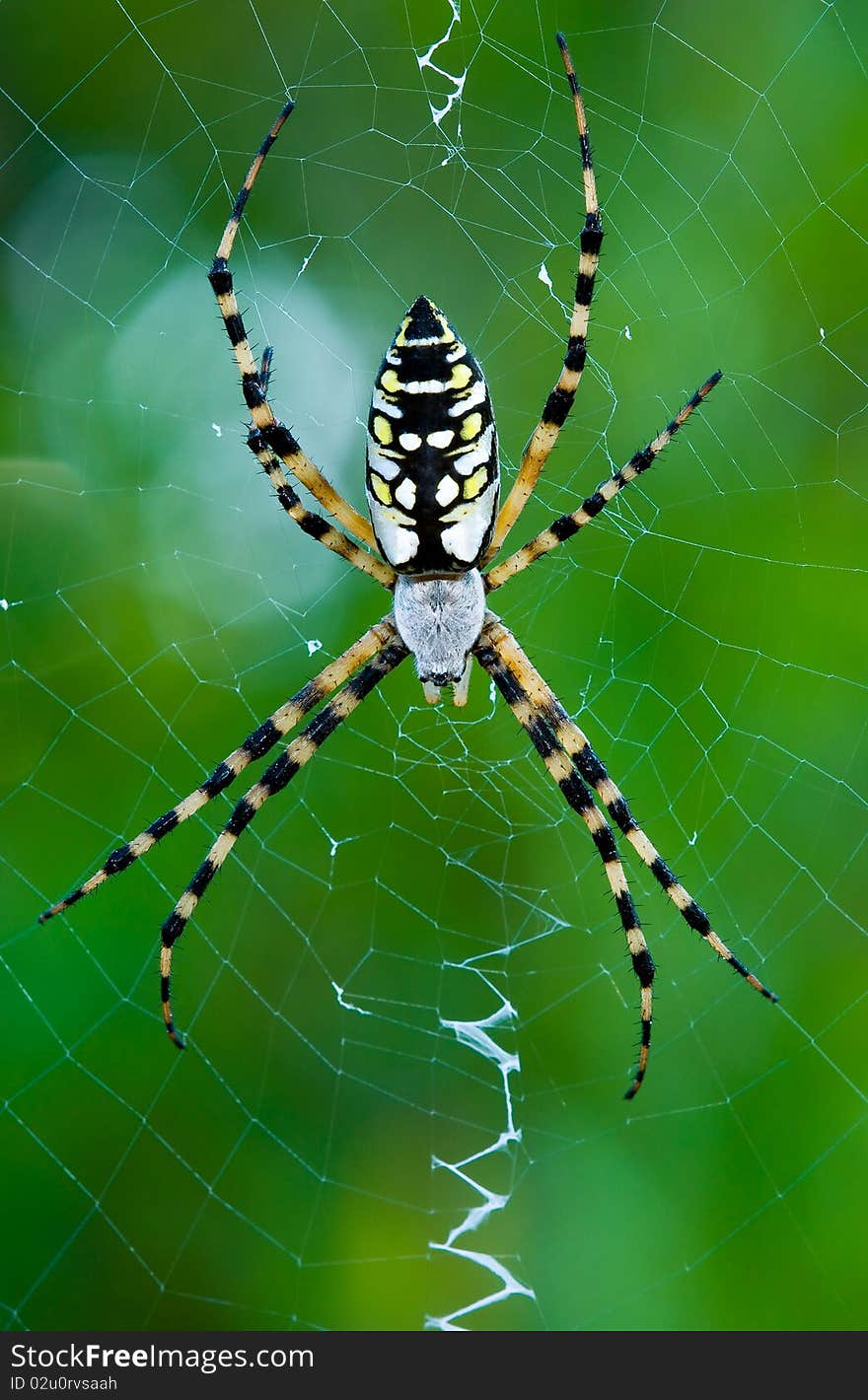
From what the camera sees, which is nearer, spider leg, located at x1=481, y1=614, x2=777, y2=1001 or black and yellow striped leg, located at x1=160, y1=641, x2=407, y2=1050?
spider leg, located at x1=481, y1=614, x2=777, y2=1001

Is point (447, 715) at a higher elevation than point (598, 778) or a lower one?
higher

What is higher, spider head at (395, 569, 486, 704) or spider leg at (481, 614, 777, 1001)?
spider head at (395, 569, 486, 704)

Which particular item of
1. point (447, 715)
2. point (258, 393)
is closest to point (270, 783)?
point (447, 715)

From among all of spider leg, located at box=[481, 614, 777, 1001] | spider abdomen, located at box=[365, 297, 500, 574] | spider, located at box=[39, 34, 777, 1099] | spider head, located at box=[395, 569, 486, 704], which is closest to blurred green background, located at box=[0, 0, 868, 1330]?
spider leg, located at box=[481, 614, 777, 1001]

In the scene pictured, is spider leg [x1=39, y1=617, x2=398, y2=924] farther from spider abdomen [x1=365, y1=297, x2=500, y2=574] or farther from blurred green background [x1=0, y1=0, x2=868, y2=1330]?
spider abdomen [x1=365, y1=297, x2=500, y2=574]

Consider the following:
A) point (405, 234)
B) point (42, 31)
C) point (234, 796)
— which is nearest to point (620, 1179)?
point (234, 796)

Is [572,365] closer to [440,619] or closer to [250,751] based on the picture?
[440,619]

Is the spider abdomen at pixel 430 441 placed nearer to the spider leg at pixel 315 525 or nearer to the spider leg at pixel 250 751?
the spider leg at pixel 315 525

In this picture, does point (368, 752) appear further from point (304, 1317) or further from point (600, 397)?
point (304, 1317)
